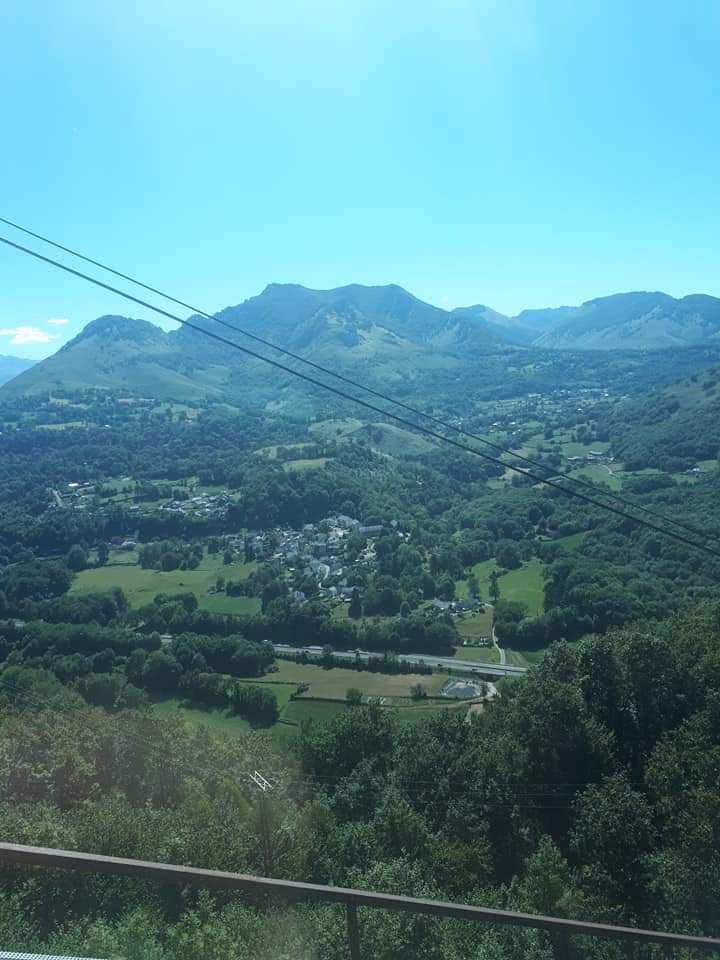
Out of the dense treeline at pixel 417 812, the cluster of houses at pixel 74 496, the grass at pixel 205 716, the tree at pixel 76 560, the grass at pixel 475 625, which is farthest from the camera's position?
the cluster of houses at pixel 74 496

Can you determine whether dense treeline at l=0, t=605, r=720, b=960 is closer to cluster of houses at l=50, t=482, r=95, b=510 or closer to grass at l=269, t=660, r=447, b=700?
grass at l=269, t=660, r=447, b=700

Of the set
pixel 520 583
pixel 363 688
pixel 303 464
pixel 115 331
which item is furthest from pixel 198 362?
pixel 363 688

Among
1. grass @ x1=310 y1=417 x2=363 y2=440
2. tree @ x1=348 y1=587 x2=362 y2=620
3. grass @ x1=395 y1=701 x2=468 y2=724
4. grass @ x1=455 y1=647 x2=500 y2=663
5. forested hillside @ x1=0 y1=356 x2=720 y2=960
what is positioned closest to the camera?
forested hillside @ x1=0 y1=356 x2=720 y2=960

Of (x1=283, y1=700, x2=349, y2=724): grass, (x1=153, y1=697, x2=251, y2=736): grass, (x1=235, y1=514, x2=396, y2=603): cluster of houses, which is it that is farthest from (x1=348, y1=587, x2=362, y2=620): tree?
(x1=153, y1=697, x2=251, y2=736): grass

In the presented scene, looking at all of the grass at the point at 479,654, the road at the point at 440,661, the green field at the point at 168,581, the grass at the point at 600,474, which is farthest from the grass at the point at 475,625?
the grass at the point at 600,474

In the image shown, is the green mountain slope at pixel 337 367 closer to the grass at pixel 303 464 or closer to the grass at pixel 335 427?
the grass at pixel 335 427

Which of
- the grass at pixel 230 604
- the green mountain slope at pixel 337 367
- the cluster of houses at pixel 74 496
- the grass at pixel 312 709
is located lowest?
the grass at pixel 230 604
